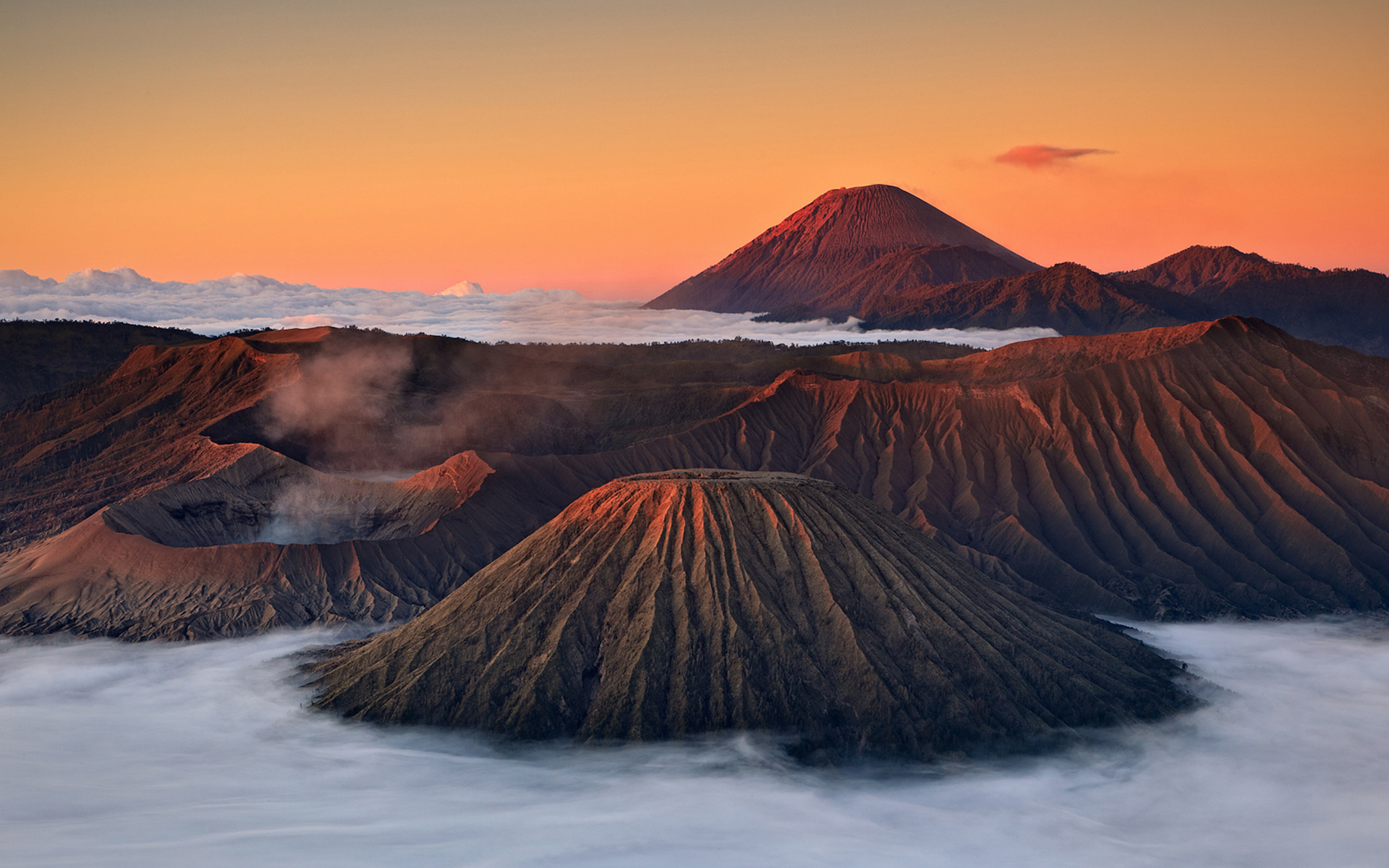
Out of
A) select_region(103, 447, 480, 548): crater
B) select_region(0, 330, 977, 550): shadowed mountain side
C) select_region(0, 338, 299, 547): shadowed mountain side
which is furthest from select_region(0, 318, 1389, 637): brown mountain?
select_region(103, 447, 480, 548): crater

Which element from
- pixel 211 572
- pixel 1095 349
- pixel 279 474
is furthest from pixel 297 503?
pixel 1095 349

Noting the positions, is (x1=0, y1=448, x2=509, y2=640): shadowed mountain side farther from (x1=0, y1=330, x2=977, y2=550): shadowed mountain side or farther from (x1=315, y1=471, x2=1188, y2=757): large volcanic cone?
(x1=315, y1=471, x2=1188, y2=757): large volcanic cone

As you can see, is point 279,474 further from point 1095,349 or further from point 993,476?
point 1095,349

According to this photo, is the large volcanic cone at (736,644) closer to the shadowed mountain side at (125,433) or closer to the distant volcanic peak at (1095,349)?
the shadowed mountain side at (125,433)

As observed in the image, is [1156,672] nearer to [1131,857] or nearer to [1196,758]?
[1196,758]

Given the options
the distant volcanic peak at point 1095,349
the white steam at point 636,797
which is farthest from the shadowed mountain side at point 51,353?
the white steam at point 636,797
